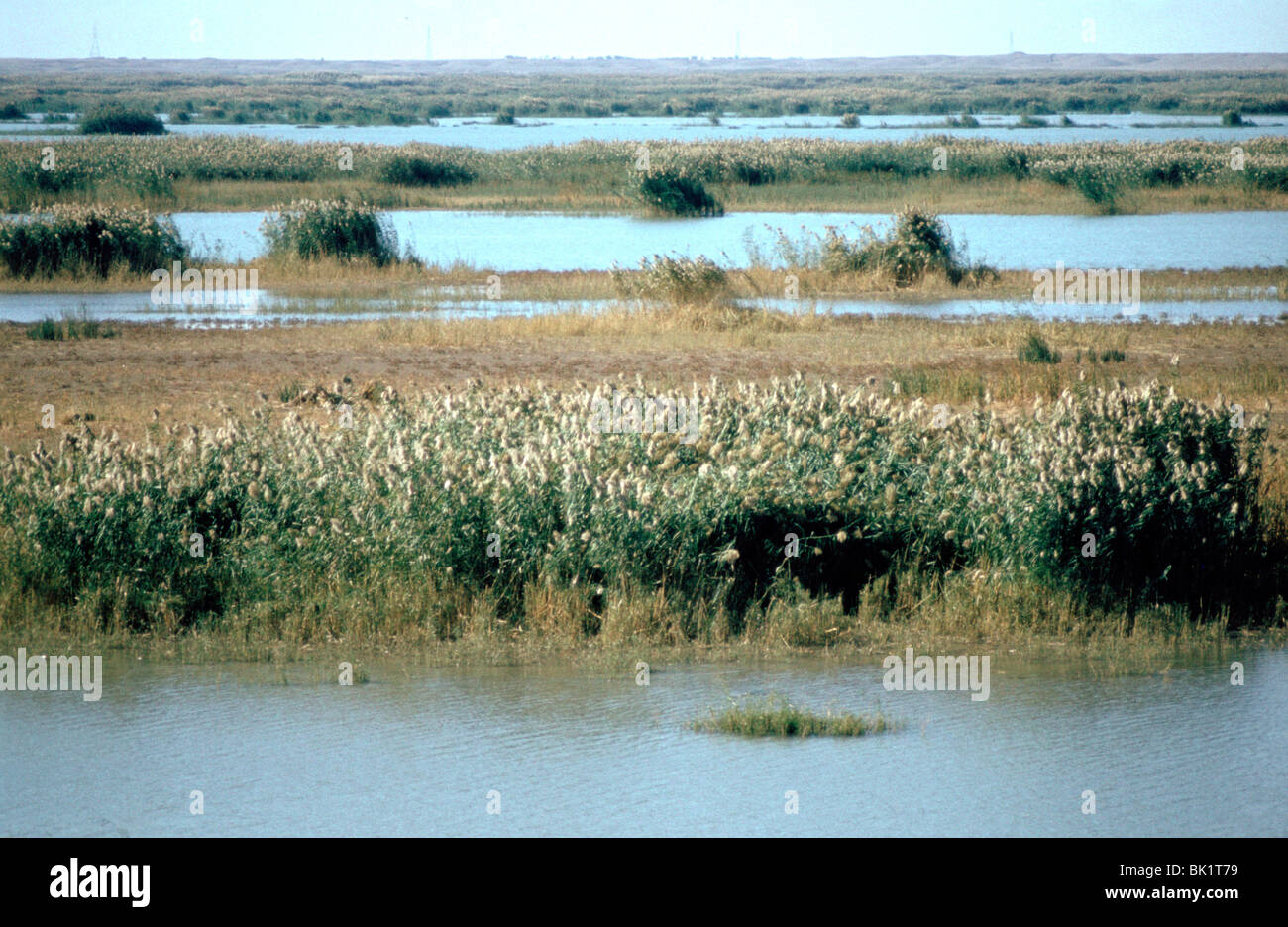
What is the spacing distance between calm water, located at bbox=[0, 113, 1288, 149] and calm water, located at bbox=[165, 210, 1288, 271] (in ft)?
97.7

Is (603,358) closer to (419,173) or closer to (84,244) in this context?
(84,244)

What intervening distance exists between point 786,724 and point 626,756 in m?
0.87

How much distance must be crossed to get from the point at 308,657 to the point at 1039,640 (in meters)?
4.64

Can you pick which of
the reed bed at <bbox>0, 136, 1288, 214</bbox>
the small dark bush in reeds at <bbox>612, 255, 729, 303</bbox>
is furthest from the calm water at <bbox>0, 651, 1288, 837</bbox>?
the reed bed at <bbox>0, 136, 1288, 214</bbox>

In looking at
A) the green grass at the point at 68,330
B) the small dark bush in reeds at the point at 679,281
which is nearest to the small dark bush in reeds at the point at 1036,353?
the small dark bush in reeds at the point at 679,281

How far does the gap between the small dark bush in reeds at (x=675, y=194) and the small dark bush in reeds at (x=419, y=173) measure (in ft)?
37.7

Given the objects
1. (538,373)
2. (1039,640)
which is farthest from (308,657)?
(538,373)

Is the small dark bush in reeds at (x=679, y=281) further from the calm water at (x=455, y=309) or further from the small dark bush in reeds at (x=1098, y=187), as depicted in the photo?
the small dark bush in reeds at (x=1098, y=187)

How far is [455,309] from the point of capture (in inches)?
950

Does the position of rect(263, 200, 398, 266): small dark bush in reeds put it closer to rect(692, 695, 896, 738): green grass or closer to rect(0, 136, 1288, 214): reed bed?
rect(0, 136, 1288, 214): reed bed

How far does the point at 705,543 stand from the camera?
927 centimetres

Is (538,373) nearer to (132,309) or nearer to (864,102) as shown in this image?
(132,309)

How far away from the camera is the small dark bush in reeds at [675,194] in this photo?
4284 cm

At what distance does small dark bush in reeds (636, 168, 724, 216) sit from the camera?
42.8 meters
